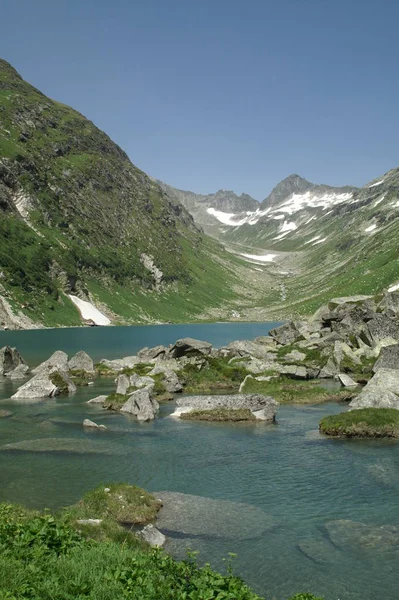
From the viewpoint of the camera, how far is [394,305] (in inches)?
3989

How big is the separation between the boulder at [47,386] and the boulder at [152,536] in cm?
4424

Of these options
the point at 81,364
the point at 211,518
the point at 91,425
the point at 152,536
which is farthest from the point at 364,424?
the point at 81,364

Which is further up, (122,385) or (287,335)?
(287,335)

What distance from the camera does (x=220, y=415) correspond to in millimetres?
50188

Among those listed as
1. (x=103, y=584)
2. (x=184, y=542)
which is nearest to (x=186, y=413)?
(x=184, y=542)

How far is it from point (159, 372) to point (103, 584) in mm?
58860

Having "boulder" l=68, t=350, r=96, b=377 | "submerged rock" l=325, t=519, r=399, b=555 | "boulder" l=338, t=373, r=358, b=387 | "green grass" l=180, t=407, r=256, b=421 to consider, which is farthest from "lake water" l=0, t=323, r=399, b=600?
"boulder" l=68, t=350, r=96, b=377

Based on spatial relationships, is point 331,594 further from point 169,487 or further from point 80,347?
point 80,347

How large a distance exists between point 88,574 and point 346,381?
58174 mm

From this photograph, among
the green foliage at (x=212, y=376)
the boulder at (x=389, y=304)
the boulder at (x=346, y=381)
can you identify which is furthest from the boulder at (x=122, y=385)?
the boulder at (x=389, y=304)

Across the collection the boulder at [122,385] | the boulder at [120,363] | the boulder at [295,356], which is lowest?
the boulder at [120,363]

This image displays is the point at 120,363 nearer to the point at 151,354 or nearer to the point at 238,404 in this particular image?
the point at 151,354

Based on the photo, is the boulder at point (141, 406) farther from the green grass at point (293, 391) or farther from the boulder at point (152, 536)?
the boulder at point (152, 536)

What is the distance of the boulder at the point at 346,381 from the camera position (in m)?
66.6
